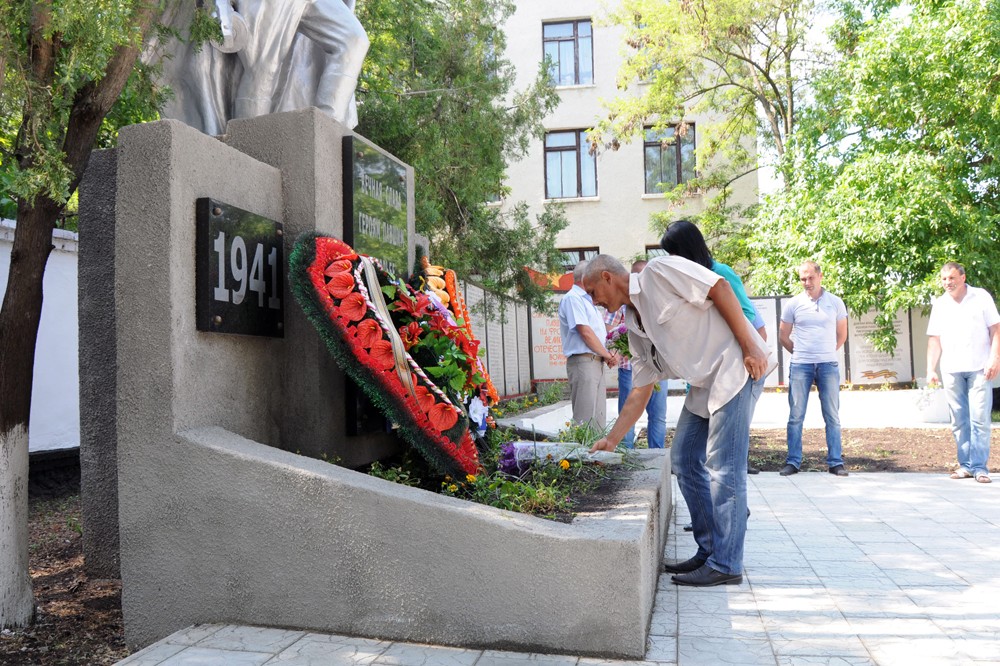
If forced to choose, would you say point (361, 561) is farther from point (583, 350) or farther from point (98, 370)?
point (583, 350)

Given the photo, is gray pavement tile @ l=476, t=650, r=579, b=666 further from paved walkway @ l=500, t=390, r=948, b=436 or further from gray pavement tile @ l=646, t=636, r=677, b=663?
paved walkway @ l=500, t=390, r=948, b=436

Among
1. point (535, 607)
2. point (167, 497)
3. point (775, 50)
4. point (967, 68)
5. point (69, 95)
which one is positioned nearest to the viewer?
point (535, 607)

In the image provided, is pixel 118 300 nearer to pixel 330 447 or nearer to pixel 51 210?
pixel 51 210

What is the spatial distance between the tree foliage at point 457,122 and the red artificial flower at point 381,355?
6.66m

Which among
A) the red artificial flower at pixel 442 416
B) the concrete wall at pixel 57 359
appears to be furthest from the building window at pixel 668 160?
the red artificial flower at pixel 442 416

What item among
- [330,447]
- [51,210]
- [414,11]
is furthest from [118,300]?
[414,11]

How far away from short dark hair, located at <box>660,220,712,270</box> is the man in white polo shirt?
3.82 m

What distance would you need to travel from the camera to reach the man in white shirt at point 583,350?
713cm

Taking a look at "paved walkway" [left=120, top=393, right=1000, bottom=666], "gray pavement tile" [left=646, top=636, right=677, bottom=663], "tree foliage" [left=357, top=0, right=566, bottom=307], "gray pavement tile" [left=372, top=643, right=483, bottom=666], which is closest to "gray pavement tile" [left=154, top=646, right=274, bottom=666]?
"paved walkway" [left=120, top=393, right=1000, bottom=666]

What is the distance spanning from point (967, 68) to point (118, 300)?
14.6 metres

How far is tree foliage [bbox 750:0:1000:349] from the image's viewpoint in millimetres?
14125

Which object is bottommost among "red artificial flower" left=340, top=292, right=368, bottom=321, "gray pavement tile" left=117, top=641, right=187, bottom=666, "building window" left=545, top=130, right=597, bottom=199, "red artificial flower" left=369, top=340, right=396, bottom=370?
"gray pavement tile" left=117, top=641, right=187, bottom=666

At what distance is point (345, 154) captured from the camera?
471cm

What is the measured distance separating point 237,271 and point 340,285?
46 cm
